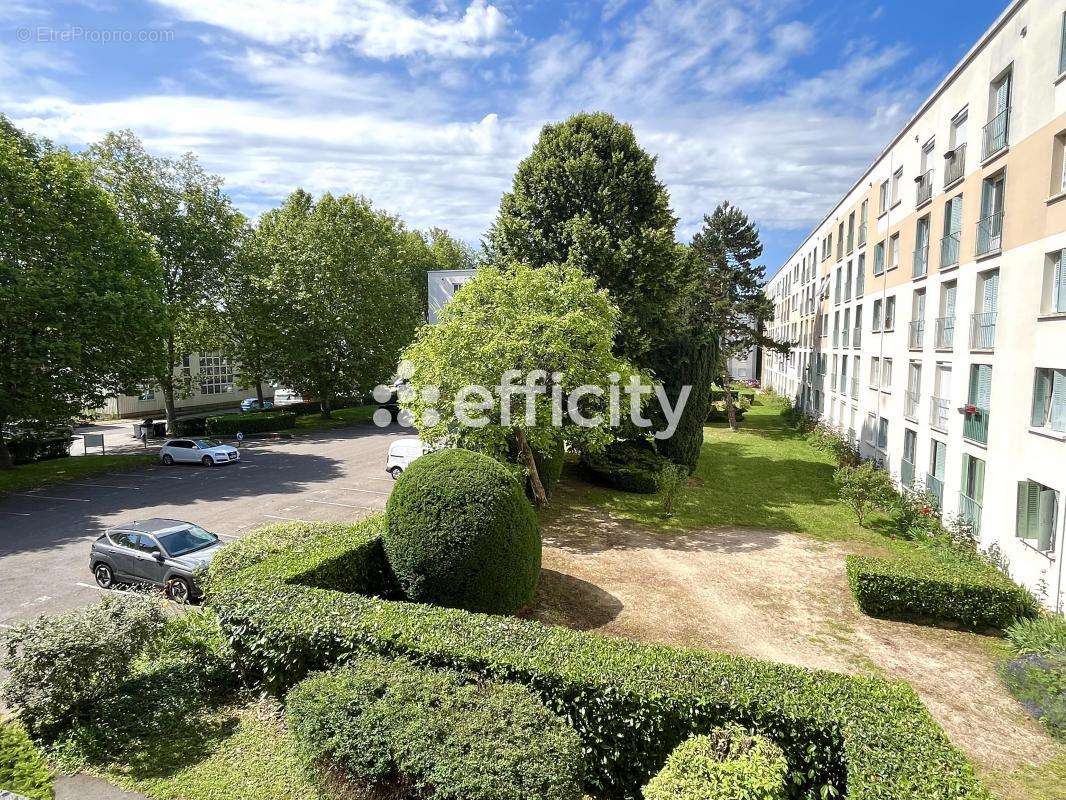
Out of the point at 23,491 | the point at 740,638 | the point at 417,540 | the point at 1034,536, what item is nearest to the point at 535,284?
the point at 417,540

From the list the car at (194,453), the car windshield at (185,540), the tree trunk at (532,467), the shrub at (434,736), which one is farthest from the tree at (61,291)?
the shrub at (434,736)

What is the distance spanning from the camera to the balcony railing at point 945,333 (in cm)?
1847

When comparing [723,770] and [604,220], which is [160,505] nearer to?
[604,220]

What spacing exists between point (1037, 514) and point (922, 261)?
37.1ft

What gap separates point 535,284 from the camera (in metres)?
18.2

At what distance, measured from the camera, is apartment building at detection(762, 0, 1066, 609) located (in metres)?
13.2

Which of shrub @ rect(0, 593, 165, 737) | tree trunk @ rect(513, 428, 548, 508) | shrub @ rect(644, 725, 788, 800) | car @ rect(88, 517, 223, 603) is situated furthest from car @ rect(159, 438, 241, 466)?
shrub @ rect(644, 725, 788, 800)

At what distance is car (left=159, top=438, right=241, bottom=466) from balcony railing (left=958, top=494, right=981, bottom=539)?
99.3ft

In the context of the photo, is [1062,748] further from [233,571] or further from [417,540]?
[233,571]

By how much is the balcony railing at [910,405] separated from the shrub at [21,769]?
81.8ft

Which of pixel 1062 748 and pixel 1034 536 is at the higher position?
pixel 1034 536

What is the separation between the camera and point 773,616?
12617 millimetres

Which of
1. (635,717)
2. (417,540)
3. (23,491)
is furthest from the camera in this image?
(23,491)

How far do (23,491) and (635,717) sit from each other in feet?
89.7
